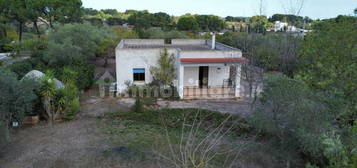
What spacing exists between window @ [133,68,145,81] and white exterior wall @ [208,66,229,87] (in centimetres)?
501

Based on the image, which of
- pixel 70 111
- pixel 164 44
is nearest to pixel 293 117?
pixel 70 111

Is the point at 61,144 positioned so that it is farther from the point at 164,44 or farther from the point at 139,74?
the point at 164,44

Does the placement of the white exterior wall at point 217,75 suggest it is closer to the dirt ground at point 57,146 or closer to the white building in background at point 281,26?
the white building in background at point 281,26

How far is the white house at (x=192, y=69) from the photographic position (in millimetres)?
16703

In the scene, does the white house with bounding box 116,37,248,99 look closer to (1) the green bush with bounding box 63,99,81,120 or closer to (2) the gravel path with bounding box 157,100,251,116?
(2) the gravel path with bounding box 157,100,251,116

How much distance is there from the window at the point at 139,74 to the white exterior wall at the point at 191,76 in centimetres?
315

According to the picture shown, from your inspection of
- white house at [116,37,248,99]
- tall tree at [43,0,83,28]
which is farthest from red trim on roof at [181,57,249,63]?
tall tree at [43,0,83,28]

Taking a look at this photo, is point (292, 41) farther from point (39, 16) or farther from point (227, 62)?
point (39, 16)

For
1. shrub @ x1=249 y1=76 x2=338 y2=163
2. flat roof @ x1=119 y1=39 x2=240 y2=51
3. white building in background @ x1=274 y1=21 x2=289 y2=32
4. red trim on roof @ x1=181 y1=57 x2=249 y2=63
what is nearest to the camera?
shrub @ x1=249 y1=76 x2=338 y2=163

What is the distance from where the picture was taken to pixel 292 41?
1495cm

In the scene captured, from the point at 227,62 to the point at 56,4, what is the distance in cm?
3171

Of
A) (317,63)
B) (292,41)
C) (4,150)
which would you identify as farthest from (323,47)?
(4,150)

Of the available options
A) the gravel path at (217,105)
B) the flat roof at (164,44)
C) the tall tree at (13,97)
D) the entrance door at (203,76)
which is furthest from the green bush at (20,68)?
the entrance door at (203,76)

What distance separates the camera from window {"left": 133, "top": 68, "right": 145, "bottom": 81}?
17.8 metres
